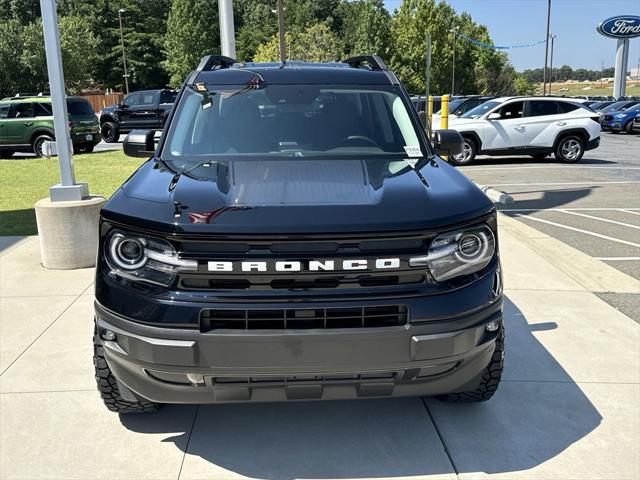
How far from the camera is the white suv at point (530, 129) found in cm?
1571

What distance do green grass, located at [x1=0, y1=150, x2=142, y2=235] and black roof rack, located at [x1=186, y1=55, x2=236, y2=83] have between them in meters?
4.21

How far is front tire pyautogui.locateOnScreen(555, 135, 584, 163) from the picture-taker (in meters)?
16.0

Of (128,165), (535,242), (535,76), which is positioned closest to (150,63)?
(128,165)

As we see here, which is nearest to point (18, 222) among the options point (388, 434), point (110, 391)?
point (110, 391)

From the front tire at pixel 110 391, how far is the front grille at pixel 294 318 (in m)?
0.79

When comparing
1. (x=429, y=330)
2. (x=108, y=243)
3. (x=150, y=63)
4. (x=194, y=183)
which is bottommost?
(x=429, y=330)

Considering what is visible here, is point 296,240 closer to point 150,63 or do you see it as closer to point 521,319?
point 521,319

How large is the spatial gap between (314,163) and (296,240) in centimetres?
93

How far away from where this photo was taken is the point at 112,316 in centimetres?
259

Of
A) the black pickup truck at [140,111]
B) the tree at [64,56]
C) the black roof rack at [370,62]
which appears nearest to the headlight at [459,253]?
the black roof rack at [370,62]

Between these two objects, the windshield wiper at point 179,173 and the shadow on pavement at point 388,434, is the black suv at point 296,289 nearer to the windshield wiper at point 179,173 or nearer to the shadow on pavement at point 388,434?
the windshield wiper at point 179,173

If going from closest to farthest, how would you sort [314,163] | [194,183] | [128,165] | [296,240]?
[296,240] < [194,183] < [314,163] < [128,165]

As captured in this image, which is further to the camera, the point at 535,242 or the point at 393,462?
the point at 535,242

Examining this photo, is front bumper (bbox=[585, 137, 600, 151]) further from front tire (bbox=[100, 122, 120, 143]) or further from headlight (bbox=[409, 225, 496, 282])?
front tire (bbox=[100, 122, 120, 143])
